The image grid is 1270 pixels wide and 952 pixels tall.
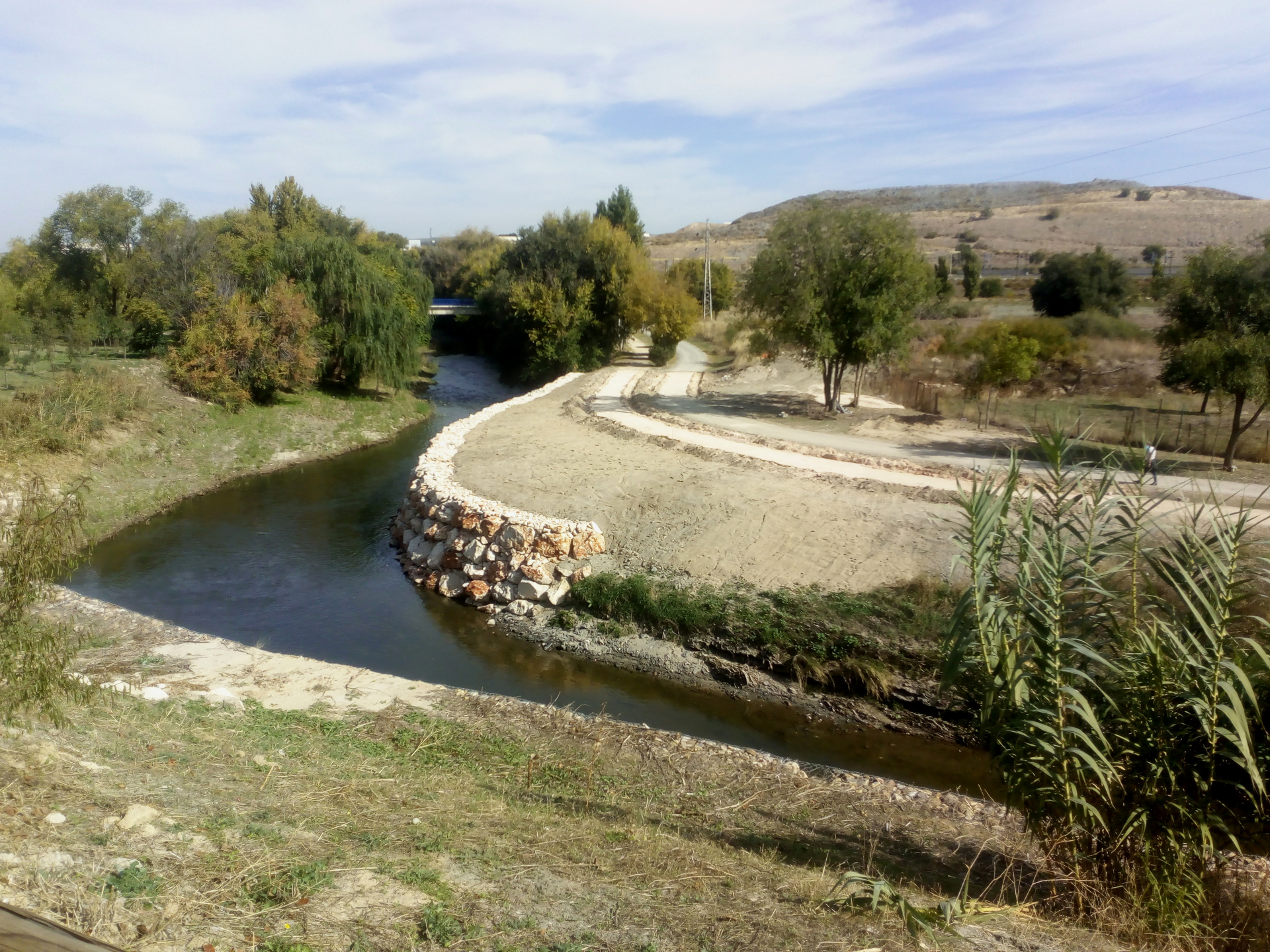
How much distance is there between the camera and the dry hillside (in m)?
74.4

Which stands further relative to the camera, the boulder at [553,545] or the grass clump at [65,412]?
the grass clump at [65,412]

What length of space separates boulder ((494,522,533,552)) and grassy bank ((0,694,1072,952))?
697 cm

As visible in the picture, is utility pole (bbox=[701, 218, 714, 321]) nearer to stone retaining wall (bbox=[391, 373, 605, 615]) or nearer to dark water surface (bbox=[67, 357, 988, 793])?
dark water surface (bbox=[67, 357, 988, 793])

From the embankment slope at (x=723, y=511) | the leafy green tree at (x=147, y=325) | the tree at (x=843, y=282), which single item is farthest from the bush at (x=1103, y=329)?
the leafy green tree at (x=147, y=325)

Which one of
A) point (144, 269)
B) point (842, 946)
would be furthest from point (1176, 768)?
point (144, 269)

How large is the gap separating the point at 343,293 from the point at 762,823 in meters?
30.9

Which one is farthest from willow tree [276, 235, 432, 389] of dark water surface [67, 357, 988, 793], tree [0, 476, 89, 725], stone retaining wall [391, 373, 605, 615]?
tree [0, 476, 89, 725]

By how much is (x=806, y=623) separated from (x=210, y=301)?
2629cm

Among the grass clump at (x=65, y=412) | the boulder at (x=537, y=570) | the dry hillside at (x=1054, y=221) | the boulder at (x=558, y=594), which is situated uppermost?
the dry hillside at (x=1054, y=221)

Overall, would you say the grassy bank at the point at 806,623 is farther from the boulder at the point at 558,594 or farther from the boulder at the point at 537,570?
the boulder at the point at 537,570

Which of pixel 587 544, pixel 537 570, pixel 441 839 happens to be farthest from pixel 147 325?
pixel 441 839

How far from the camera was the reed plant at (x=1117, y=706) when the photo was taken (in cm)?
566

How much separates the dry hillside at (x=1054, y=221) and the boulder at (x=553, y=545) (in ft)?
134

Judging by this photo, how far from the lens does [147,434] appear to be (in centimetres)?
2669
